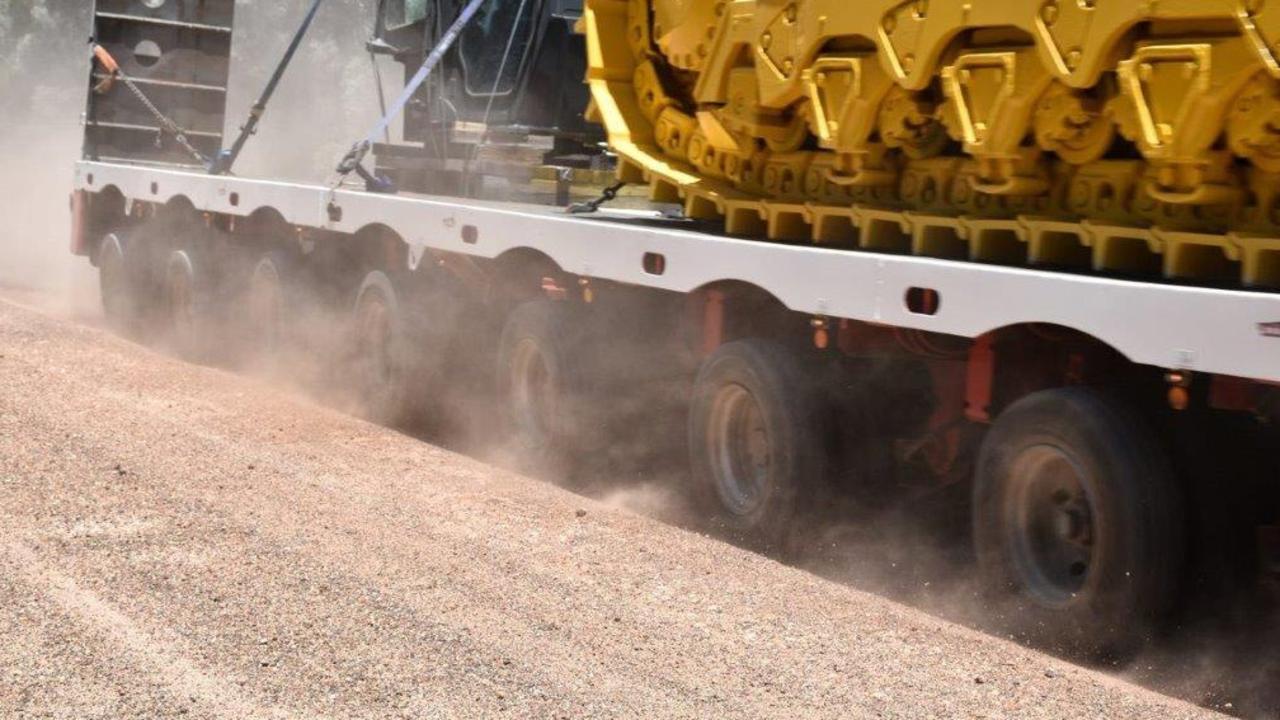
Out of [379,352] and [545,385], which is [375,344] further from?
[545,385]

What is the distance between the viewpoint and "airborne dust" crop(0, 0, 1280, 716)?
5.97 m

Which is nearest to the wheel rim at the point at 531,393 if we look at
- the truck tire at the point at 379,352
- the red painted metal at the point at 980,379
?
the truck tire at the point at 379,352

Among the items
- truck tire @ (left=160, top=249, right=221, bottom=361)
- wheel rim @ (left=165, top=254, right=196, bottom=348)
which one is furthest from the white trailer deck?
wheel rim @ (left=165, top=254, right=196, bottom=348)

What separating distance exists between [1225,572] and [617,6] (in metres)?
5.04

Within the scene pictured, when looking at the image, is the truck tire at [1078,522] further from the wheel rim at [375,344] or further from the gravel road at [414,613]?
the wheel rim at [375,344]

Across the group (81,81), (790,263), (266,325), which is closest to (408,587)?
(790,263)

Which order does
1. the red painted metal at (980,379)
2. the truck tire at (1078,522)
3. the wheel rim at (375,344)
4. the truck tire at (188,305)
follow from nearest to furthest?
the truck tire at (1078,522) → the red painted metal at (980,379) → the wheel rim at (375,344) → the truck tire at (188,305)

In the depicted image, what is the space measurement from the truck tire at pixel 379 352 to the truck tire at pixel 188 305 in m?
2.69

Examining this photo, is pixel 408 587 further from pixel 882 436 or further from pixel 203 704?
pixel 882 436

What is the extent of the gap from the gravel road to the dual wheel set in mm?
257

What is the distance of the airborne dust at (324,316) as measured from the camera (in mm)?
5969

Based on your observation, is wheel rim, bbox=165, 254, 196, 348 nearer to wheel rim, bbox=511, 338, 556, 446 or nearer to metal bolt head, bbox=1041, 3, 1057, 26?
wheel rim, bbox=511, 338, 556, 446

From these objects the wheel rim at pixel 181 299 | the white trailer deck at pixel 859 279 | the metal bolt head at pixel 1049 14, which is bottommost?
the wheel rim at pixel 181 299

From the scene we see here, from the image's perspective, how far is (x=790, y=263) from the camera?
24.1 ft
